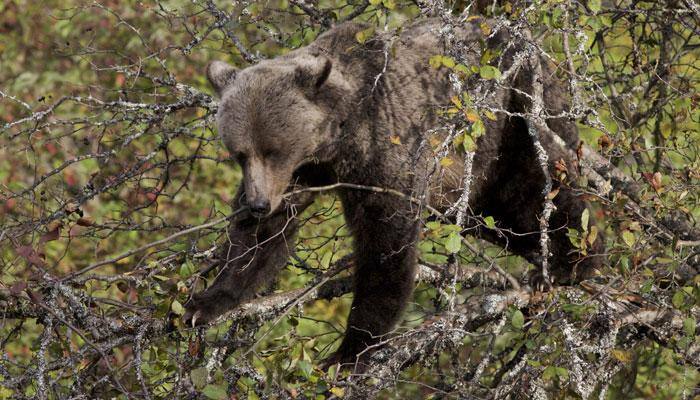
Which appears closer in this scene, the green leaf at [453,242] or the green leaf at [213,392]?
the green leaf at [213,392]

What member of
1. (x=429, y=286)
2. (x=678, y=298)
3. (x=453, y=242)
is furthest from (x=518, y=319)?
(x=429, y=286)

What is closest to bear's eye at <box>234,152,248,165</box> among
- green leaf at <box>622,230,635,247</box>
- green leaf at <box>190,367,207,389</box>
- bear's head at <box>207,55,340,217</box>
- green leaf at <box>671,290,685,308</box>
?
bear's head at <box>207,55,340,217</box>

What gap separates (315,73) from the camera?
437 centimetres

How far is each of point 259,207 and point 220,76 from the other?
80 centimetres

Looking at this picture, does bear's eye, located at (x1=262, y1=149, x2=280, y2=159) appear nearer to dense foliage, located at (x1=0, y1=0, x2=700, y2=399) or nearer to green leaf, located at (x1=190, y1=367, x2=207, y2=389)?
dense foliage, located at (x1=0, y1=0, x2=700, y2=399)

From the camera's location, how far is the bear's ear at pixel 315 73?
433 cm

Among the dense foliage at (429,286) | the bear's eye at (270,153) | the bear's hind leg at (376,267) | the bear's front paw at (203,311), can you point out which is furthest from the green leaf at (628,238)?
the bear's front paw at (203,311)

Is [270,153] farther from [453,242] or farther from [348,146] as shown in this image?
[453,242]

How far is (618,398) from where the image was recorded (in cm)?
472

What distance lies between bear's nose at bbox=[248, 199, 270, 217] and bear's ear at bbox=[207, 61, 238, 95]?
0.69 meters

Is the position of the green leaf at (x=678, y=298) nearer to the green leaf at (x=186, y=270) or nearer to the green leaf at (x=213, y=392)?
the green leaf at (x=213, y=392)

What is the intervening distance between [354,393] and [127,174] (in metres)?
1.65

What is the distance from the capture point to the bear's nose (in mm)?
4211

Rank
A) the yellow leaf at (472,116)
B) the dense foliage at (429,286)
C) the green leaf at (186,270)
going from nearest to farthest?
→ the yellow leaf at (472,116) → the dense foliage at (429,286) → the green leaf at (186,270)
